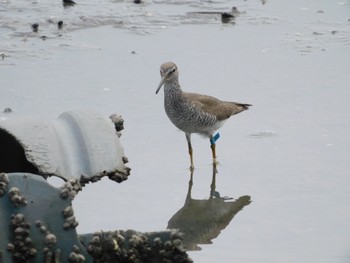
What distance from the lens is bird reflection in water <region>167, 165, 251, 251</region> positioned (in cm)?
625

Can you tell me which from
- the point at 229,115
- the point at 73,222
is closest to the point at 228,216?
the point at 229,115

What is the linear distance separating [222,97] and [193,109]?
1.88 feet

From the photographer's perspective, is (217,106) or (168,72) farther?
(168,72)

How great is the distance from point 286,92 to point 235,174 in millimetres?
1878

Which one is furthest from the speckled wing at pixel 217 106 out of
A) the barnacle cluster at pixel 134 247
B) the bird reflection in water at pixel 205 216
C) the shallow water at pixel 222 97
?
the barnacle cluster at pixel 134 247

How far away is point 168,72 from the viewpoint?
8422 millimetres

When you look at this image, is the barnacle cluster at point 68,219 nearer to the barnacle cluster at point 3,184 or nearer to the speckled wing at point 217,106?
the barnacle cluster at point 3,184

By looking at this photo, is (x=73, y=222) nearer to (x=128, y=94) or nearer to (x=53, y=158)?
(x=53, y=158)

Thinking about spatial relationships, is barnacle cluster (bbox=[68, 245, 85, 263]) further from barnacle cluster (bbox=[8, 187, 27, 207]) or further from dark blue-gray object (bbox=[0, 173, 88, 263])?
barnacle cluster (bbox=[8, 187, 27, 207])

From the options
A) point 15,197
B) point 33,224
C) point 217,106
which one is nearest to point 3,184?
point 15,197

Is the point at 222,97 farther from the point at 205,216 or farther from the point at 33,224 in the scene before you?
the point at 33,224

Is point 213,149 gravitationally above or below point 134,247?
below

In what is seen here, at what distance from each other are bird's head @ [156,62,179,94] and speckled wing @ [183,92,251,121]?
19 centimetres

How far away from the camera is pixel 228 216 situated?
21.8 ft
